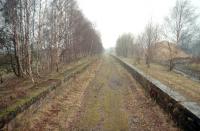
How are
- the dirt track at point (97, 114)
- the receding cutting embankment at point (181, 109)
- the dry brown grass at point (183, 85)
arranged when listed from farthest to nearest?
1. the dry brown grass at point (183, 85)
2. the dirt track at point (97, 114)
3. the receding cutting embankment at point (181, 109)

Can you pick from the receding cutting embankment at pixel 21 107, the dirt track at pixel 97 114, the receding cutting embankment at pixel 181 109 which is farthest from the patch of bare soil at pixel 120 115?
the receding cutting embankment at pixel 21 107

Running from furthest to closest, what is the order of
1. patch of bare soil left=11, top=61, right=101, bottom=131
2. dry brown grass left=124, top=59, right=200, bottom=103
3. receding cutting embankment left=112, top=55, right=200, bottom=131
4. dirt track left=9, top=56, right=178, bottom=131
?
dry brown grass left=124, top=59, right=200, bottom=103
dirt track left=9, top=56, right=178, bottom=131
patch of bare soil left=11, top=61, right=101, bottom=131
receding cutting embankment left=112, top=55, right=200, bottom=131

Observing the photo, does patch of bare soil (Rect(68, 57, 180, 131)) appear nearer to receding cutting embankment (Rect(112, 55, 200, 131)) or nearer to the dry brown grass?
receding cutting embankment (Rect(112, 55, 200, 131))

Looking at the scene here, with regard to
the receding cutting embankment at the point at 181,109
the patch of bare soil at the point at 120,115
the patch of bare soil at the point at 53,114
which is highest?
the receding cutting embankment at the point at 181,109

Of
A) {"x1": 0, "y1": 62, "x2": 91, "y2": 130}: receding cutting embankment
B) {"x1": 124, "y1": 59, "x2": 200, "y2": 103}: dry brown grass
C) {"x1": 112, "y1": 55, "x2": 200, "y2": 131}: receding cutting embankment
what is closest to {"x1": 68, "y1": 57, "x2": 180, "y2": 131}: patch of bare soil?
{"x1": 112, "y1": 55, "x2": 200, "y2": 131}: receding cutting embankment

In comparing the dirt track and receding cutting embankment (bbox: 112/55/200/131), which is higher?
receding cutting embankment (bbox: 112/55/200/131)

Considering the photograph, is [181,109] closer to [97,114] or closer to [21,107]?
[97,114]

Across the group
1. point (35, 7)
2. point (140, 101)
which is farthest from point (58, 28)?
point (140, 101)

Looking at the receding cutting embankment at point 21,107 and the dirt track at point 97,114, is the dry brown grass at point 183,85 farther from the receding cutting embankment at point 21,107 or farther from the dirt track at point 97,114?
the receding cutting embankment at point 21,107

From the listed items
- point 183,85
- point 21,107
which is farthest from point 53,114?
point 183,85

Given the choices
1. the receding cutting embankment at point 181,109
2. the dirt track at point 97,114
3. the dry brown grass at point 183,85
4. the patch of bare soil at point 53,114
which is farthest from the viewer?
the dry brown grass at point 183,85

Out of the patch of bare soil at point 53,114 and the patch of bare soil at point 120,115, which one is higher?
the patch of bare soil at point 53,114

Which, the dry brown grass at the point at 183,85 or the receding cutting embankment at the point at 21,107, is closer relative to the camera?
the receding cutting embankment at the point at 21,107

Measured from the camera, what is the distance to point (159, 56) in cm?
5653
